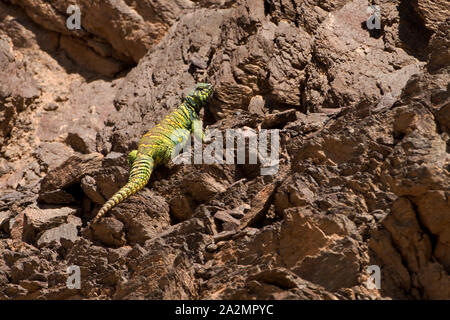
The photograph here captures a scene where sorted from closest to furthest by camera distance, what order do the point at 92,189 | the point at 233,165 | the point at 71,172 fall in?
the point at 233,165 → the point at 92,189 → the point at 71,172

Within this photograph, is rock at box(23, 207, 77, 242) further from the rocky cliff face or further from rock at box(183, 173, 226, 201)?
rock at box(183, 173, 226, 201)

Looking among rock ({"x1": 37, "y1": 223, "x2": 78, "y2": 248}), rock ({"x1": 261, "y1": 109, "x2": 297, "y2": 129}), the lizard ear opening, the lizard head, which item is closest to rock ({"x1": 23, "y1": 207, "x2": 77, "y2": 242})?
rock ({"x1": 37, "y1": 223, "x2": 78, "y2": 248})

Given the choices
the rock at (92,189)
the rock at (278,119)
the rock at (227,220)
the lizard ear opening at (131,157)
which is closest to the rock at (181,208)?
the rock at (227,220)

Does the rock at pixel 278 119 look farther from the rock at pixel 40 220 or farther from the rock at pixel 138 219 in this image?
the rock at pixel 40 220

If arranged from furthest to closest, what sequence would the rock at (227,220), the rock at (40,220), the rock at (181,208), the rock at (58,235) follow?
the rock at (40,220)
the rock at (58,235)
the rock at (181,208)
the rock at (227,220)

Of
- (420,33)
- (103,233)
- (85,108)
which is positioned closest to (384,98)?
(420,33)

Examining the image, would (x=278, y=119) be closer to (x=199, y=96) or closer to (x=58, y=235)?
(x=199, y=96)

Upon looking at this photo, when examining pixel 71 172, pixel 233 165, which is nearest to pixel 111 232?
pixel 233 165
